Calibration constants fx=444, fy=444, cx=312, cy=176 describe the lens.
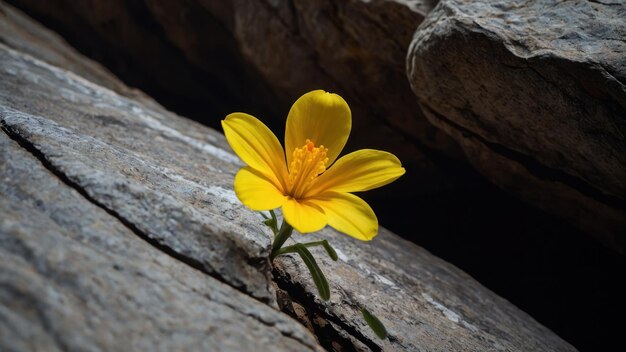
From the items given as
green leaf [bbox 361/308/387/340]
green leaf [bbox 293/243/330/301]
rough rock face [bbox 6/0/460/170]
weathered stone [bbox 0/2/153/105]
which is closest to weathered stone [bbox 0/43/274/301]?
green leaf [bbox 293/243/330/301]

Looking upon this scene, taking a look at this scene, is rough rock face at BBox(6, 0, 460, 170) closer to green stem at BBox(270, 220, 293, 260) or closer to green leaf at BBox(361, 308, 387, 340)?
green stem at BBox(270, 220, 293, 260)

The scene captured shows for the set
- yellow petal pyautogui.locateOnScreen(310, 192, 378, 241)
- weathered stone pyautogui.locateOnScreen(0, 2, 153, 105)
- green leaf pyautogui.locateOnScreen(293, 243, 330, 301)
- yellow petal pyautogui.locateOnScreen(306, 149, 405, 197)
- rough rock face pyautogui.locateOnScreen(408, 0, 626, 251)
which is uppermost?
rough rock face pyautogui.locateOnScreen(408, 0, 626, 251)

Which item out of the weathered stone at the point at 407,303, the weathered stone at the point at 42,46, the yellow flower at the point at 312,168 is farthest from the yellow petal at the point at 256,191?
the weathered stone at the point at 42,46

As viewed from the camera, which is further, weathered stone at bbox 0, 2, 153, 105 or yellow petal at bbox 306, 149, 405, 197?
weathered stone at bbox 0, 2, 153, 105

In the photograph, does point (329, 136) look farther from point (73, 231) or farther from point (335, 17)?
point (335, 17)

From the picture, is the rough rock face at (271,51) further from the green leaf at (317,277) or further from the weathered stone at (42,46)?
the green leaf at (317,277)

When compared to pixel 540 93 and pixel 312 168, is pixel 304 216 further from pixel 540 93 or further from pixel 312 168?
pixel 540 93

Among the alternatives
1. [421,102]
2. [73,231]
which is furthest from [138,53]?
[73,231]
